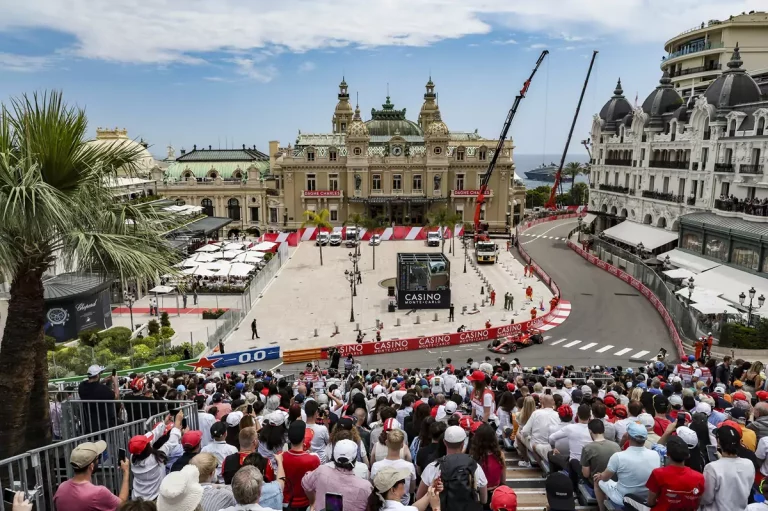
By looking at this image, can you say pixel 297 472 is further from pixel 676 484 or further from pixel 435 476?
pixel 676 484

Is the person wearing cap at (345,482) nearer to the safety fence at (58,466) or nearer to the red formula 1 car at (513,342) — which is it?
the safety fence at (58,466)

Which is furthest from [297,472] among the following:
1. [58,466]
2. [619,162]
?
[619,162]

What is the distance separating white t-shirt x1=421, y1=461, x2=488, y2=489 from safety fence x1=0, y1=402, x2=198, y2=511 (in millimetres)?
4328

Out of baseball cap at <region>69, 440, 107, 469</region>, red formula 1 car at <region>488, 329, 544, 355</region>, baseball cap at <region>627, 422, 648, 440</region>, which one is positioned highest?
baseball cap at <region>69, 440, 107, 469</region>

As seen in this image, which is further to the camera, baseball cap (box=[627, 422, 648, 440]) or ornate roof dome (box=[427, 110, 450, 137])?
ornate roof dome (box=[427, 110, 450, 137])

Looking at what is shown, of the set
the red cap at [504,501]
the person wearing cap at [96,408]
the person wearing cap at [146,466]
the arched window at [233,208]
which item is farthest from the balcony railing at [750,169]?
the arched window at [233,208]

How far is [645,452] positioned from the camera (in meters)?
7.55

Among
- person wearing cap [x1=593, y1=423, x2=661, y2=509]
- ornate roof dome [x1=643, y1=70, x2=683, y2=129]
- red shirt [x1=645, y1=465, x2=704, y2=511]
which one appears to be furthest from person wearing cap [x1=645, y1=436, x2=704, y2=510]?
ornate roof dome [x1=643, y1=70, x2=683, y2=129]

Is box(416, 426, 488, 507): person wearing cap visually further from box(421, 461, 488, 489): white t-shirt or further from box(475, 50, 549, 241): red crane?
box(475, 50, 549, 241): red crane

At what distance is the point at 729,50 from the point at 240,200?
58.1 m

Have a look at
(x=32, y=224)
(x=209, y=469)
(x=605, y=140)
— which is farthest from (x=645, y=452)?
(x=605, y=140)

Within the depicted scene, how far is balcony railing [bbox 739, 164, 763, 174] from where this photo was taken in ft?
130

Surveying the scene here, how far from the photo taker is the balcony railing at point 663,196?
160 ft

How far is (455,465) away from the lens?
22.6ft
